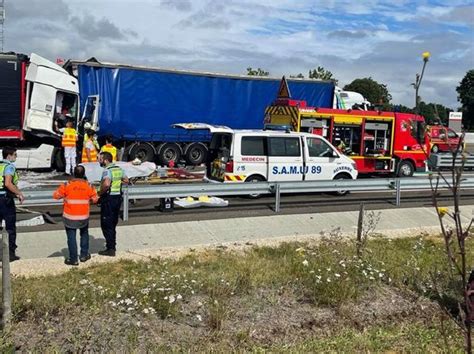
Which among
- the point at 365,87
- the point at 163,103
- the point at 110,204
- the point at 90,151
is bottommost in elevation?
the point at 110,204

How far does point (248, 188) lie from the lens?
1159 cm

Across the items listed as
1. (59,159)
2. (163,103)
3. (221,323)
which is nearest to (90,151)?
(59,159)

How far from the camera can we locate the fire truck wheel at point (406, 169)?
1808cm

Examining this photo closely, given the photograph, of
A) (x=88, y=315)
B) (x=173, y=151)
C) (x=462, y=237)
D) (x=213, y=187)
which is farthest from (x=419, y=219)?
(x=173, y=151)

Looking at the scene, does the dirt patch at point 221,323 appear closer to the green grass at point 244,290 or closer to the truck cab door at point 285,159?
the green grass at point 244,290

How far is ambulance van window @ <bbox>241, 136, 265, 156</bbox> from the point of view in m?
13.0

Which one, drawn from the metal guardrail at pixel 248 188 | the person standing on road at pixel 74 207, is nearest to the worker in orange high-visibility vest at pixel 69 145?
the metal guardrail at pixel 248 188

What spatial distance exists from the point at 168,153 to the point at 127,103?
7.84ft

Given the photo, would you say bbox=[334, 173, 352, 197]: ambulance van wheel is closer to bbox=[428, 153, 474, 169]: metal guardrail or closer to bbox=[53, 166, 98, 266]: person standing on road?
bbox=[428, 153, 474, 169]: metal guardrail

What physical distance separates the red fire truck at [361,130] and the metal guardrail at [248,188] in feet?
12.2

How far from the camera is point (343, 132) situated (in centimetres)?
1716

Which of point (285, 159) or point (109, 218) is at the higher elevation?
point (285, 159)

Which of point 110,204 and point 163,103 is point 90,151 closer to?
point 163,103

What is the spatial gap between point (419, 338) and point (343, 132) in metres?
12.4
